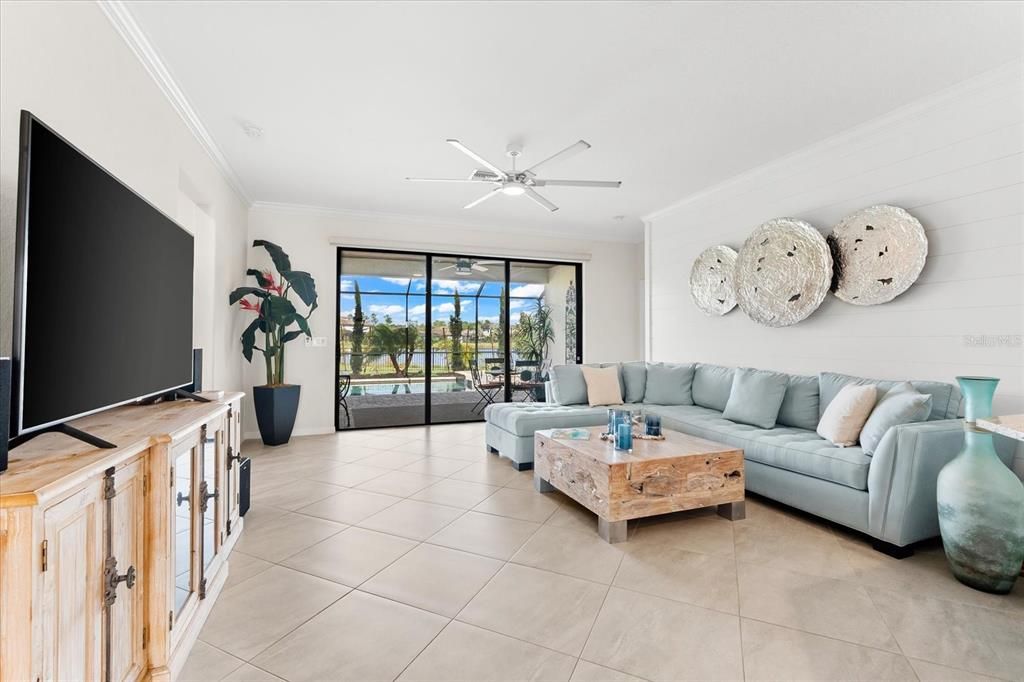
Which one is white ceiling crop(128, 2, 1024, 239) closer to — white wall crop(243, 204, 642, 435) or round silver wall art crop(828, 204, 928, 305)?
round silver wall art crop(828, 204, 928, 305)

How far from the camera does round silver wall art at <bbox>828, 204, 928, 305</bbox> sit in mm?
3008

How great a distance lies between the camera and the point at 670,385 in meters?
4.77

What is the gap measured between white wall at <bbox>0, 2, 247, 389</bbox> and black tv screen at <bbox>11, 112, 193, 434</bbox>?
0.14m

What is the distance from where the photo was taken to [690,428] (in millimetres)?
3787

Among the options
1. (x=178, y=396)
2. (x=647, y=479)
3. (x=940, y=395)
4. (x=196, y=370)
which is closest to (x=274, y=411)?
(x=196, y=370)

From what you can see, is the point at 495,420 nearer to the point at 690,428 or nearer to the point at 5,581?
the point at 690,428

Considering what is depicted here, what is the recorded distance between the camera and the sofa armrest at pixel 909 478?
7.68 ft

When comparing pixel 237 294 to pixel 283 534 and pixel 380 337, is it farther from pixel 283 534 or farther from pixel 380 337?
pixel 283 534

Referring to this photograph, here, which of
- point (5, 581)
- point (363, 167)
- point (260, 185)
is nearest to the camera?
point (5, 581)

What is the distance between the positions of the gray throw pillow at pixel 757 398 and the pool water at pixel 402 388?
11.3ft

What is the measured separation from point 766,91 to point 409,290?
14.1 feet

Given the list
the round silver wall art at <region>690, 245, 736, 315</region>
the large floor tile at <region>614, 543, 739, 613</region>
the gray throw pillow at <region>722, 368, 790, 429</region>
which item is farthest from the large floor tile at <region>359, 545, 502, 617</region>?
the round silver wall art at <region>690, 245, 736, 315</region>

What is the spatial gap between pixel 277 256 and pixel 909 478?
5.28 meters

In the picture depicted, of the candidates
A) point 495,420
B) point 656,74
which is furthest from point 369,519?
point 656,74
